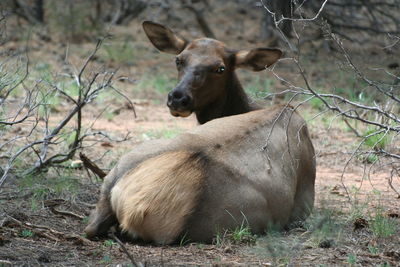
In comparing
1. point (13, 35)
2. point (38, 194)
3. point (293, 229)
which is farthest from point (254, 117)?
point (13, 35)

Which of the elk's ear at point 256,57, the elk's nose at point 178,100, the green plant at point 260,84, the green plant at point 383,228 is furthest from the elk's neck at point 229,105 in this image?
the green plant at point 260,84

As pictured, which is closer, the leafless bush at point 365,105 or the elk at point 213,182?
the elk at point 213,182

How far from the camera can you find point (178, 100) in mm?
6957

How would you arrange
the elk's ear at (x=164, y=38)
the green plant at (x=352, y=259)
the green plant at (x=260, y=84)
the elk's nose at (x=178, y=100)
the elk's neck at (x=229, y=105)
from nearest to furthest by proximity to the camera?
the green plant at (x=352, y=259)
the elk's nose at (x=178, y=100)
the elk's neck at (x=229, y=105)
the elk's ear at (x=164, y=38)
the green plant at (x=260, y=84)

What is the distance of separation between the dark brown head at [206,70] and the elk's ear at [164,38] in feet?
0.60

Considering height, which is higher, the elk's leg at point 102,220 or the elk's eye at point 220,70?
the elk's eye at point 220,70

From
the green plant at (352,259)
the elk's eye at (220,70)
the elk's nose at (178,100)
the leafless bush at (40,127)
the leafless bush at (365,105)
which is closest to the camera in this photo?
the green plant at (352,259)

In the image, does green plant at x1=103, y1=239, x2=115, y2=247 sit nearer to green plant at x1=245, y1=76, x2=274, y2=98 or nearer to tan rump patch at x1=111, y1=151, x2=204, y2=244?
tan rump patch at x1=111, y1=151, x2=204, y2=244

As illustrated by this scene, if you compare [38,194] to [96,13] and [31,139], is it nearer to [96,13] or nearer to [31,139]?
[31,139]

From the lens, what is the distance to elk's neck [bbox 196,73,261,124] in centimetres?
735

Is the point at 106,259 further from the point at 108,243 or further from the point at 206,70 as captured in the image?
the point at 206,70

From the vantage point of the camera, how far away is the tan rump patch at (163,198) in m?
4.96

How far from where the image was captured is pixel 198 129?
5691 millimetres

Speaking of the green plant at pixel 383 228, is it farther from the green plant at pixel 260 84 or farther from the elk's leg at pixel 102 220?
the green plant at pixel 260 84
